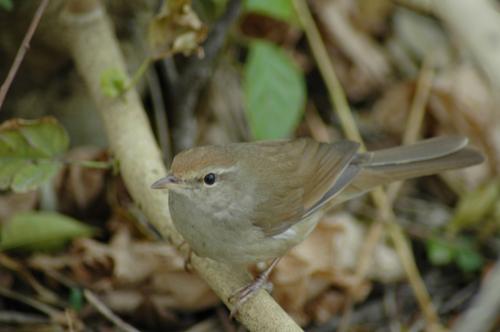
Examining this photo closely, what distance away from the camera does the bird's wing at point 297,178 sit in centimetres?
356

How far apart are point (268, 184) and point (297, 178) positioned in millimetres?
199

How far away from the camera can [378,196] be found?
495cm

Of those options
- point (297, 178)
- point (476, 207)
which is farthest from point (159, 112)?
point (476, 207)

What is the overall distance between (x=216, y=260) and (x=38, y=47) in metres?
1.85

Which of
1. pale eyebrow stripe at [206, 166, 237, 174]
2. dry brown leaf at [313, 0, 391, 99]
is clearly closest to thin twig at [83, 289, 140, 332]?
pale eyebrow stripe at [206, 166, 237, 174]

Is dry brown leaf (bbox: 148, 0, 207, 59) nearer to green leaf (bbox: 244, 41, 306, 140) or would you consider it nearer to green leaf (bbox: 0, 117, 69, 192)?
green leaf (bbox: 0, 117, 69, 192)

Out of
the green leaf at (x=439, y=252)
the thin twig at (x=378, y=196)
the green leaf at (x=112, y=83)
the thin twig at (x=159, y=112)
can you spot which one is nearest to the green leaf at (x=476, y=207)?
the green leaf at (x=439, y=252)

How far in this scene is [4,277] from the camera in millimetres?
4090

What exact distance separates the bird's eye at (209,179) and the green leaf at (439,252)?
1895mm

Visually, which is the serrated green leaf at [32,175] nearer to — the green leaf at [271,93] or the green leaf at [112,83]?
the green leaf at [112,83]

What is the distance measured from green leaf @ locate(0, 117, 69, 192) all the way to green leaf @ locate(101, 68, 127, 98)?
366mm

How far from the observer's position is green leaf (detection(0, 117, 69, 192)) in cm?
328

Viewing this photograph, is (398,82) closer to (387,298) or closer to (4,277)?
(387,298)

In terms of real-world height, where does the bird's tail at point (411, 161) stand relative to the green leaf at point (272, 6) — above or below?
below
